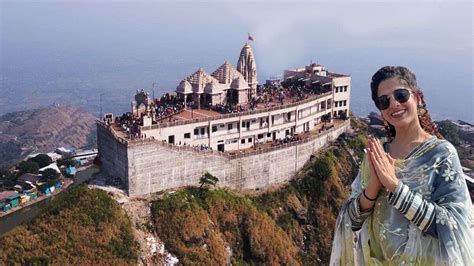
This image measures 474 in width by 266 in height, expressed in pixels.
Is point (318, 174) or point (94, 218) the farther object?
point (318, 174)

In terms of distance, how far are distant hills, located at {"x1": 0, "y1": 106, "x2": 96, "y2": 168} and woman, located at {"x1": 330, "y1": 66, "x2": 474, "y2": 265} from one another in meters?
141

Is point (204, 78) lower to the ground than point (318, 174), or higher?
higher

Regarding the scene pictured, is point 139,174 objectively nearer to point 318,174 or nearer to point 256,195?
point 256,195

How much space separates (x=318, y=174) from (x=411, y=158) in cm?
4411

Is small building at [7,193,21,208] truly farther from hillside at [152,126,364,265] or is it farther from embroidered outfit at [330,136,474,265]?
embroidered outfit at [330,136,474,265]

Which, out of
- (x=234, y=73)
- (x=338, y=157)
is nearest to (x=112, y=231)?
(x=234, y=73)

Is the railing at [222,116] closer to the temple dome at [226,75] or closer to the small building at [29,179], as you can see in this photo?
the temple dome at [226,75]

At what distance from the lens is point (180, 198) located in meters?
39.6

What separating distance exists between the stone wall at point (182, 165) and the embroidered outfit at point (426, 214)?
32070 millimetres

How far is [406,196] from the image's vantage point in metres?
5.76

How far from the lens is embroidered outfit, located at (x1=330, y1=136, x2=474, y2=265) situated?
19.0 ft

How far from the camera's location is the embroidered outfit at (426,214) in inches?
228

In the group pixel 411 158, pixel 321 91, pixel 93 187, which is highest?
pixel 411 158

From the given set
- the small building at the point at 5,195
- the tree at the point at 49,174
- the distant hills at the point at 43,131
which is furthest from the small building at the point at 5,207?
the distant hills at the point at 43,131
